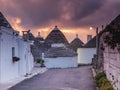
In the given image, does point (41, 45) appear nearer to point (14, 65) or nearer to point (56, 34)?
point (56, 34)

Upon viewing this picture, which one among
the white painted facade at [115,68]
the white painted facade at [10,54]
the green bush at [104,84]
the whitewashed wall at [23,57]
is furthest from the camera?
the whitewashed wall at [23,57]

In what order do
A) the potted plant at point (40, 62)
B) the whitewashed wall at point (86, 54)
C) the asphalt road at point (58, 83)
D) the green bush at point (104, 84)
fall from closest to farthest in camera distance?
1. the green bush at point (104, 84)
2. the asphalt road at point (58, 83)
3. the potted plant at point (40, 62)
4. the whitewashed wall at point (86, 54)

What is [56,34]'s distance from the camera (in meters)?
80.6

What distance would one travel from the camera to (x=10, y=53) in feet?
121

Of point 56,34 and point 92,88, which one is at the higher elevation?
point 56,34

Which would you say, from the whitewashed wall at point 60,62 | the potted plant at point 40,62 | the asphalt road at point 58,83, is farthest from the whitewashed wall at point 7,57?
the whitewashed wall at point 60,62

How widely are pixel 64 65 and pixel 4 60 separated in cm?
3136

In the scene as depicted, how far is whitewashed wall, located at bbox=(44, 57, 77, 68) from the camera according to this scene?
64375mm

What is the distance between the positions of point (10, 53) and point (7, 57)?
5.53 feet

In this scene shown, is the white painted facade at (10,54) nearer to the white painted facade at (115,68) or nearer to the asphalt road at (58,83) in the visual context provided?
the asphalt road at (58,83)

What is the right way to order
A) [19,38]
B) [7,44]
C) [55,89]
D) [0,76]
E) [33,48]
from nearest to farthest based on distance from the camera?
1. [55,89]
2. [0,76]
3. [7,44]
4. [19,38]
5. [33,48]

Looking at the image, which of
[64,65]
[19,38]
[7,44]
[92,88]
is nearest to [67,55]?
[64,65]

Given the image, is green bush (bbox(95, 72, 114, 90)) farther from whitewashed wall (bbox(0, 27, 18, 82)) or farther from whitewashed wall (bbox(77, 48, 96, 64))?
whitewashed wall (bbox(77, 48, 96, 64))

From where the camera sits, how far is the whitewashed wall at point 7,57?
32906 millimetres
